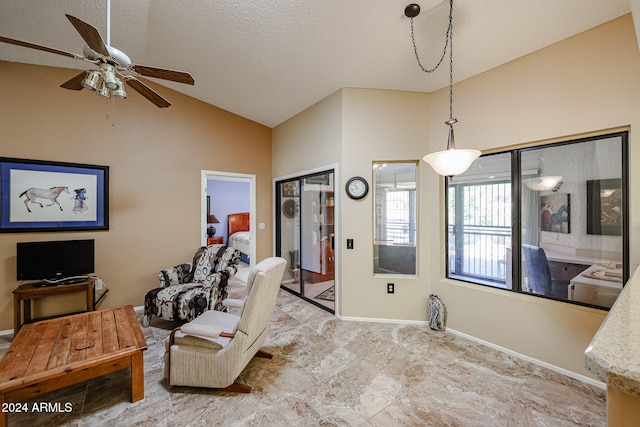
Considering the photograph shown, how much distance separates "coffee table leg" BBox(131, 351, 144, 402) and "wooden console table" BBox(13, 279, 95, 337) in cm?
182

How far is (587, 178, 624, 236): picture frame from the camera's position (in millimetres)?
2186

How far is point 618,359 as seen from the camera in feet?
1.83

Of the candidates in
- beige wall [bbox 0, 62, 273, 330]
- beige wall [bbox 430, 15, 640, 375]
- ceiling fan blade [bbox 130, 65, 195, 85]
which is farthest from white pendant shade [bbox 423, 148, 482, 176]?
beige wall [bbox 0, 62, 273, 330]

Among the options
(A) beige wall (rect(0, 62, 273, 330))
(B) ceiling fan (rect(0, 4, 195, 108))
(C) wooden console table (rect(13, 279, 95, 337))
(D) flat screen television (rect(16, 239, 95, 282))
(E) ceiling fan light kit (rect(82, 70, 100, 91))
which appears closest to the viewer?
(B) ceiling fan (rect(0, 4, 195, 108))

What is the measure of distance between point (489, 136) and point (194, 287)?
3868 millimetres

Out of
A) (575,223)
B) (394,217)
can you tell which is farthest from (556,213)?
(394,217)

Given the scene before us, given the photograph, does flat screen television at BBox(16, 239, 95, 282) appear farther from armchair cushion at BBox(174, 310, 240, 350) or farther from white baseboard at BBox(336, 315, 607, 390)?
white baseboard at BBox(336, 315, 607, 390)

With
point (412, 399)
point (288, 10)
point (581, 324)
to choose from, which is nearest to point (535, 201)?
point (581, 324)

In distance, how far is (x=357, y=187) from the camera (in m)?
3.39

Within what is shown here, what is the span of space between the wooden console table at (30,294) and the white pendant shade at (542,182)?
16.6ft

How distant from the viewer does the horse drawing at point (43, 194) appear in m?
3.12

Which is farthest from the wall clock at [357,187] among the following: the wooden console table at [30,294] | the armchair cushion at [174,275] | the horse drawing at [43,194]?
the horse drawing at [43,194]

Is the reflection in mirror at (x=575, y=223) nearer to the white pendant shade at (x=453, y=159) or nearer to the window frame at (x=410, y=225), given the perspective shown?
the window frame at (x=410, y=225)

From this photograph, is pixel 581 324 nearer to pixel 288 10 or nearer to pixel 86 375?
pixel 288 10
